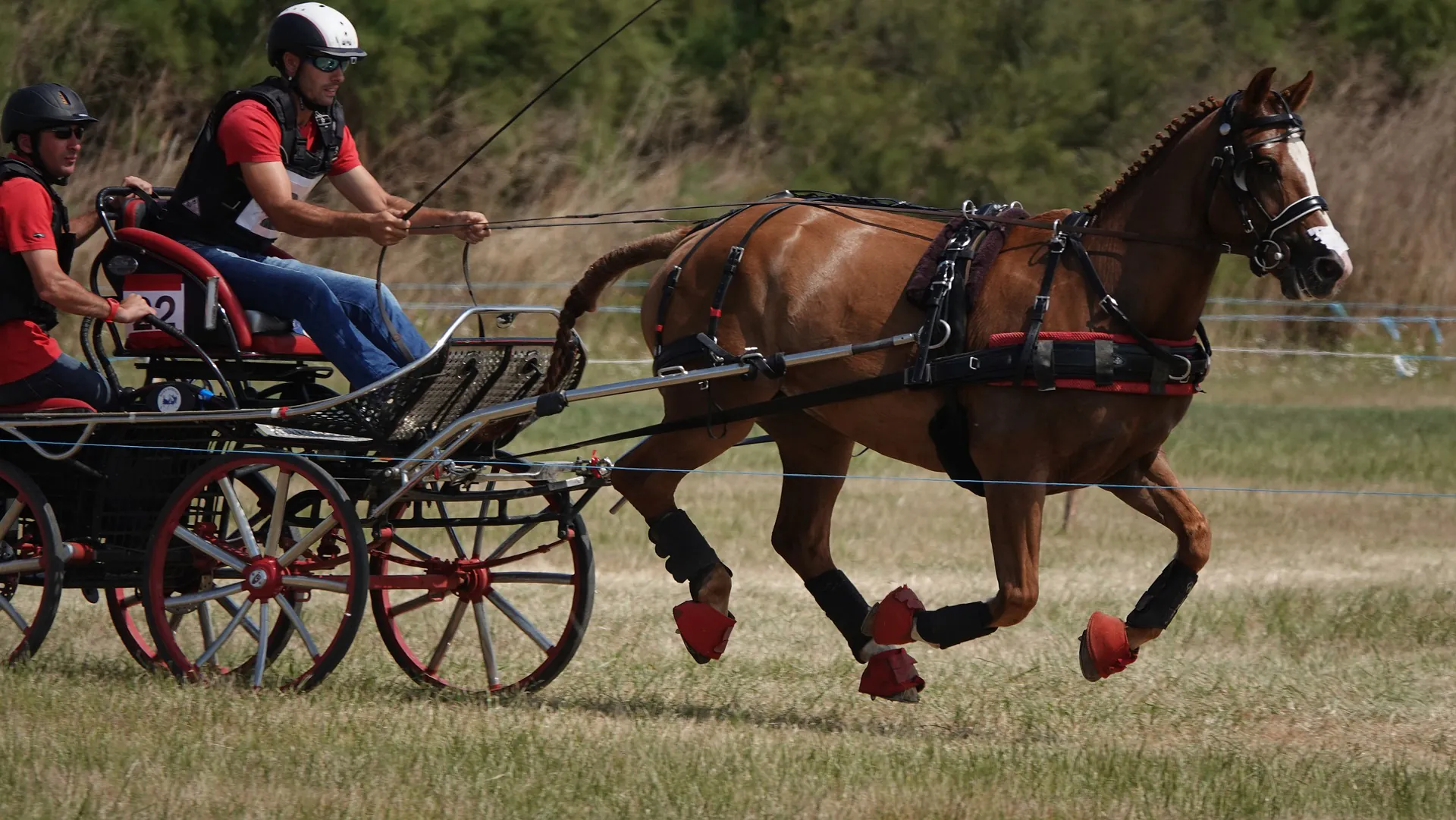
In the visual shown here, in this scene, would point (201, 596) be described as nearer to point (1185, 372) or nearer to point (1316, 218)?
point (1185, 372)

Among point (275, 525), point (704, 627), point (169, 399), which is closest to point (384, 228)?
point (169, 399)

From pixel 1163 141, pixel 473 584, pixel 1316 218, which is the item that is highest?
pixel 1163 141

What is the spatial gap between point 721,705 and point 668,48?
2081 cm

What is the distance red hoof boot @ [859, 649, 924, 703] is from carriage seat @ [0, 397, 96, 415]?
10.0 feet

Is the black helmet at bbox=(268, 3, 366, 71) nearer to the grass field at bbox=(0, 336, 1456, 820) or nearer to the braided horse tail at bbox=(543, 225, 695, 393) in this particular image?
the braided horse tail at bbox=(543, 225, 695, 393)

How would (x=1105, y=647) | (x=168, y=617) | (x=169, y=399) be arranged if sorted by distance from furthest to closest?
(x=168, y=617), (x=169, y=399), (x=1105, y=647)

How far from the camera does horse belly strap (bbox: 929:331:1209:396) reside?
6094mm

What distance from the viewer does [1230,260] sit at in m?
20.1

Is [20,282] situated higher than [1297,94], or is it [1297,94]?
[1297,94]

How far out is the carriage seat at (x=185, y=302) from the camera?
6746 millimetres

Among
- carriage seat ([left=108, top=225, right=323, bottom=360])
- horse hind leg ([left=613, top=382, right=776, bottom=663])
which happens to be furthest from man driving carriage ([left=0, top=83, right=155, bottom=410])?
horse hind leg ([left=613, top=382, right=776, bottom=663])

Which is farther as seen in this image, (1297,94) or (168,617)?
(168,617)

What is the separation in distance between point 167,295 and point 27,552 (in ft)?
4.08

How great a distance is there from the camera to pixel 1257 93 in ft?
19.7
